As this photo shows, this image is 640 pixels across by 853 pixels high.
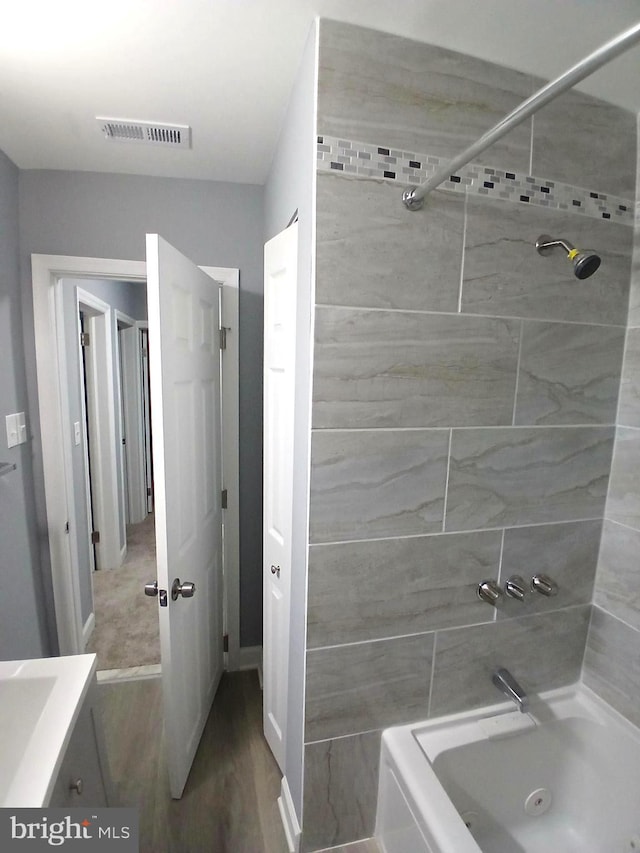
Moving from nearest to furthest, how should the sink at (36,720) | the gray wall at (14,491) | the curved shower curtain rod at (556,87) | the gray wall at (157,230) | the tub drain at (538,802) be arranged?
the curved shower curtain rod at (556,87)
the sink at (36,720)
the tub drain at (538,802)
the gray wall at (14,491)
the gray wall at (157,230)

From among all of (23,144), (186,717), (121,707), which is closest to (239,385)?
(23,144)

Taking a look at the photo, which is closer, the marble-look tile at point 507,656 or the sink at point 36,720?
the sink at point 36,720

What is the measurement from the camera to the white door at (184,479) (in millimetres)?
1168

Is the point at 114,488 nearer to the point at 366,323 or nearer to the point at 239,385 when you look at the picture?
the point at 239,385

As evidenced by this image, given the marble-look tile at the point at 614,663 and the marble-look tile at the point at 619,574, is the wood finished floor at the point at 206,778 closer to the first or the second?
the marble-look tile at the point at 614,663

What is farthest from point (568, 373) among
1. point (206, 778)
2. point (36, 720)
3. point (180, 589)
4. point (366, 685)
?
point (206, 778)

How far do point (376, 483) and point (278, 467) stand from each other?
42 centimetres

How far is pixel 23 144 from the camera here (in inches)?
55.4

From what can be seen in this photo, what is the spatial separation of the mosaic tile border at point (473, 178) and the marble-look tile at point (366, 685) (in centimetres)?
122

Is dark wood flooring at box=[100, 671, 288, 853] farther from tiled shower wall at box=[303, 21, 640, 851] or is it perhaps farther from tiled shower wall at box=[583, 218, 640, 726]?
tiled shower wall at box=[583, 218, 640, 726]

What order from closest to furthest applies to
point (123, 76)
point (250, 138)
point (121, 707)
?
point (123, 76) → point (250, 138) → point (121, 707)

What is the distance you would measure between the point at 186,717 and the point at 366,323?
1514 millimetres

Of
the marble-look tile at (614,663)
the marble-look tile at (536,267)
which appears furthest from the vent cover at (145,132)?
the marble-look tile at (614,663)

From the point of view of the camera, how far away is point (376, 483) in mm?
1022
